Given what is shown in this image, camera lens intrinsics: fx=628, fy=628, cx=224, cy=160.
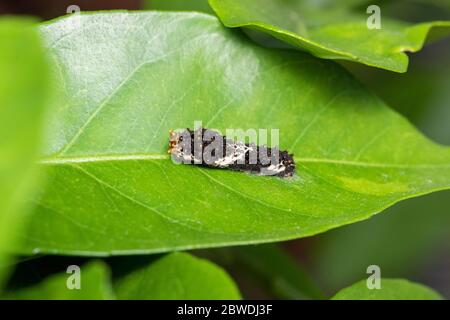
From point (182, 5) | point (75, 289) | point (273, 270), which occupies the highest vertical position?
point (182, 5)

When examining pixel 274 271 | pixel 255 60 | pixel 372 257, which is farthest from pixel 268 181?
pixel 372 257

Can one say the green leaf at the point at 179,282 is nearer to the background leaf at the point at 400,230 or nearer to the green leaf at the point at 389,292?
the green leaf at the point at 389,292

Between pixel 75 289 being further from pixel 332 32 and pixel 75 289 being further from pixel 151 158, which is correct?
pixel 332 32

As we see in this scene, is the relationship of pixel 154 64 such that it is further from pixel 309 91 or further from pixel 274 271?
pixel 274 271

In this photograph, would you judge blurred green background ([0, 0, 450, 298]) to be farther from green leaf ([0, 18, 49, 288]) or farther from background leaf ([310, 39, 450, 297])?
green leaf ([0, 18, 49, 288])

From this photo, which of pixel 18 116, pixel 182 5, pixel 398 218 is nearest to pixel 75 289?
pixel 18 116

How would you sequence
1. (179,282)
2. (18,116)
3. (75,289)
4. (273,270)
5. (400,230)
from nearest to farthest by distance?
(18,116) → (75,289) → (179,282) → (273,270) → (400,230)

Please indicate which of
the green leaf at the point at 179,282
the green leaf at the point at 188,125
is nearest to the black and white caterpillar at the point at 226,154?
the green leaf at the point at 188,125
